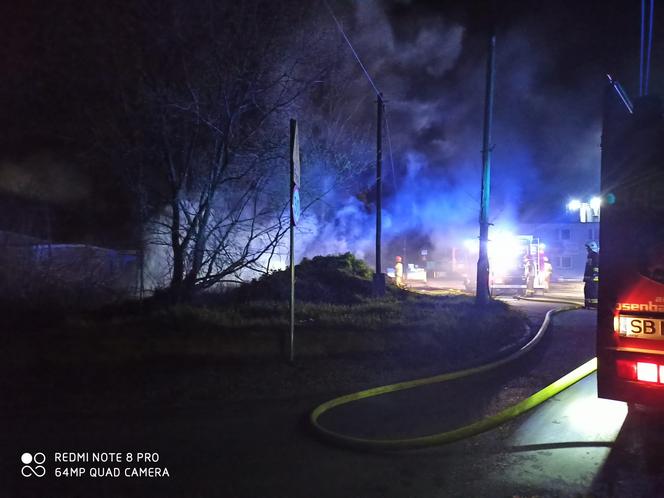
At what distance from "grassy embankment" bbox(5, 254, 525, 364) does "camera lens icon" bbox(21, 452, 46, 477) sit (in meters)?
2.30

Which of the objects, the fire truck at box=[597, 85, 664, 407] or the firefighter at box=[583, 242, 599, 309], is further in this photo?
the firefighter at box=[583, 242, 599, 309]

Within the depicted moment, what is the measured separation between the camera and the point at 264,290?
36.0 ft

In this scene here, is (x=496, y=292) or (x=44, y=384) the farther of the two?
(x=496, y=292)

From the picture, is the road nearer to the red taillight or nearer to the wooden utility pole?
the red taillight

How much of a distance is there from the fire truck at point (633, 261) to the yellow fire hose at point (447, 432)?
3.64 ft

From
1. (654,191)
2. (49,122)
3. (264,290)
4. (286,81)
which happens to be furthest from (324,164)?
(654,191)

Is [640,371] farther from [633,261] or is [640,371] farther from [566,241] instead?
[566,241]

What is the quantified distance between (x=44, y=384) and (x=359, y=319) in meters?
4.60

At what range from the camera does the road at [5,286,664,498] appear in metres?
3.51

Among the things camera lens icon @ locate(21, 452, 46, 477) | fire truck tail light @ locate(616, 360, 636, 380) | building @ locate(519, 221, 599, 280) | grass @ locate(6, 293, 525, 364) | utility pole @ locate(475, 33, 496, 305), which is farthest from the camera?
building @ locate(519, 221, 599, 280)

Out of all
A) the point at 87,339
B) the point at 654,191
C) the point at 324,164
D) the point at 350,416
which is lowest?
the point at 350,416

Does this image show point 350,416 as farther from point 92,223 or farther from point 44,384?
point 92,223

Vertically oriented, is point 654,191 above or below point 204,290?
above

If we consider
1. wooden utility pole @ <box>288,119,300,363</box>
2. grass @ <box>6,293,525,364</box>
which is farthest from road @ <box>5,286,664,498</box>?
wooden utility pole @ <box>288,119,300,363</box>
